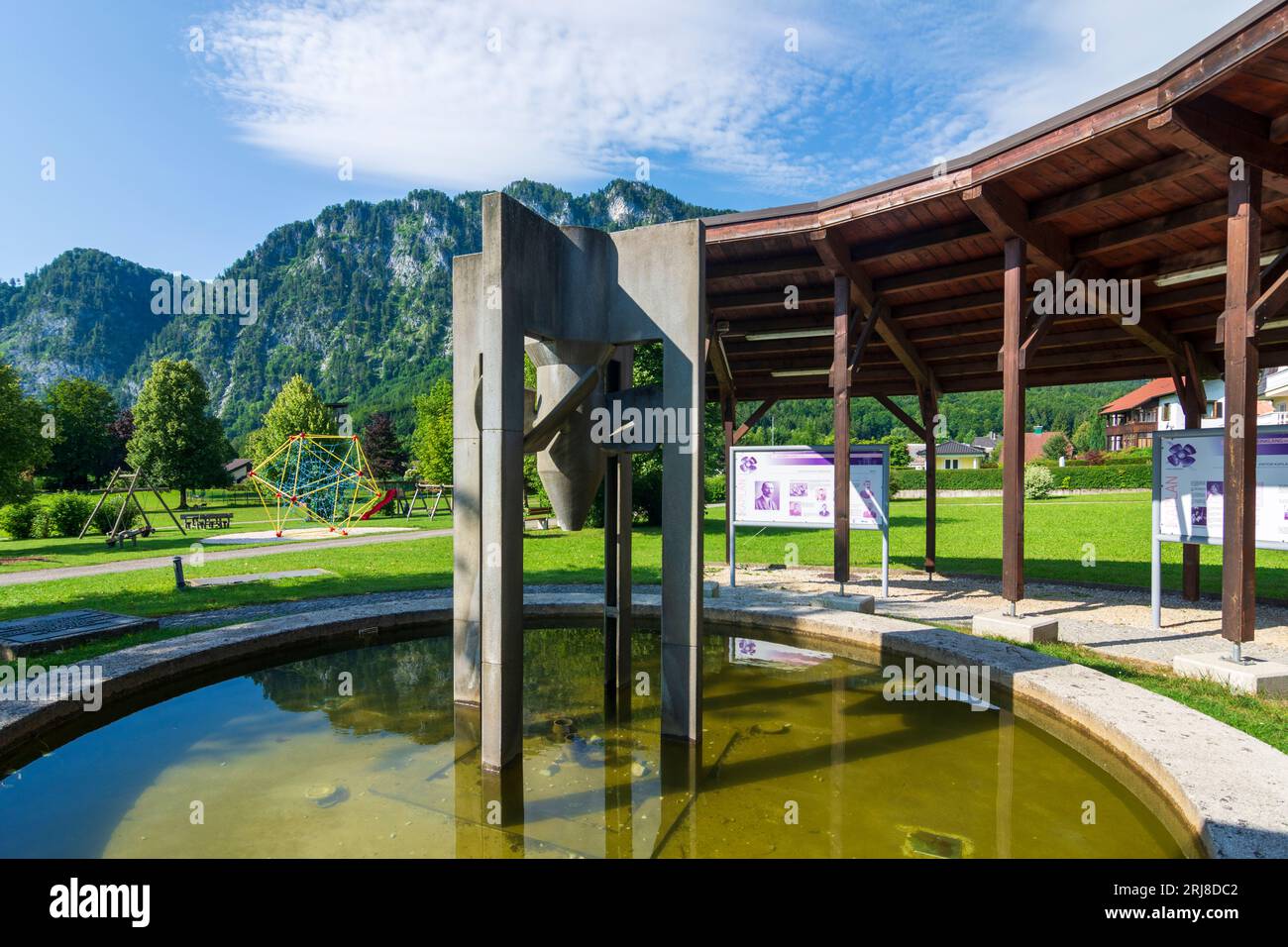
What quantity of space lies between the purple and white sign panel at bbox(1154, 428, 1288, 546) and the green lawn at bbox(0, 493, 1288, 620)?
4704 millimetres

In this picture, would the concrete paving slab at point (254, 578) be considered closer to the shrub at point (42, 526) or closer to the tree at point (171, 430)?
the shrub at point (42, 526)

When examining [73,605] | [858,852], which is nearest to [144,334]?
[73,605]

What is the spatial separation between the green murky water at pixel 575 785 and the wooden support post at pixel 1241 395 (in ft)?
9.97

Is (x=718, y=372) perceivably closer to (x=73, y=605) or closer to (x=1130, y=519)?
(x=73, y=605)

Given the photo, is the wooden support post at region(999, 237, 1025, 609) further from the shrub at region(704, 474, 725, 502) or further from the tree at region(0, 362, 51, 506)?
the shrub at region(704, 474, 725, 502)

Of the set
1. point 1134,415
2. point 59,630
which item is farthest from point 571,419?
point 1134,415

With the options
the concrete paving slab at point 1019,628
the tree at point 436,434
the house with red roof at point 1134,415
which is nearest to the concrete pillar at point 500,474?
the concrete paving slab at point 1019,628

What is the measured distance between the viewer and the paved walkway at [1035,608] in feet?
28.1

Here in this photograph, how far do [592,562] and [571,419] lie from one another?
10140mm

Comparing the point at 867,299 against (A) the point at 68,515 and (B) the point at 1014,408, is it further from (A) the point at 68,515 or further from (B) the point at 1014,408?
(A) the point at 68,515

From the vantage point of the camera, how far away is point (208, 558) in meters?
18.0

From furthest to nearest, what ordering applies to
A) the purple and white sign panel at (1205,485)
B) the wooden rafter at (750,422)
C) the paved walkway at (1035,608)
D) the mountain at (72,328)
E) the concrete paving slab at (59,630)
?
the mountain at (72,328)
the wooden rafter at (750,422)
the paved walkway at (1035,608)
the purple and white sign panel at (1205,485)
the concrete paving slab at (59,630)

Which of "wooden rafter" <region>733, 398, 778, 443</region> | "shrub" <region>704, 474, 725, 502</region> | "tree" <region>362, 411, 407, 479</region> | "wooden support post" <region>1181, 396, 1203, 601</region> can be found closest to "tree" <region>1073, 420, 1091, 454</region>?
"shrub" <region>704, 474, 725, 502</region>
